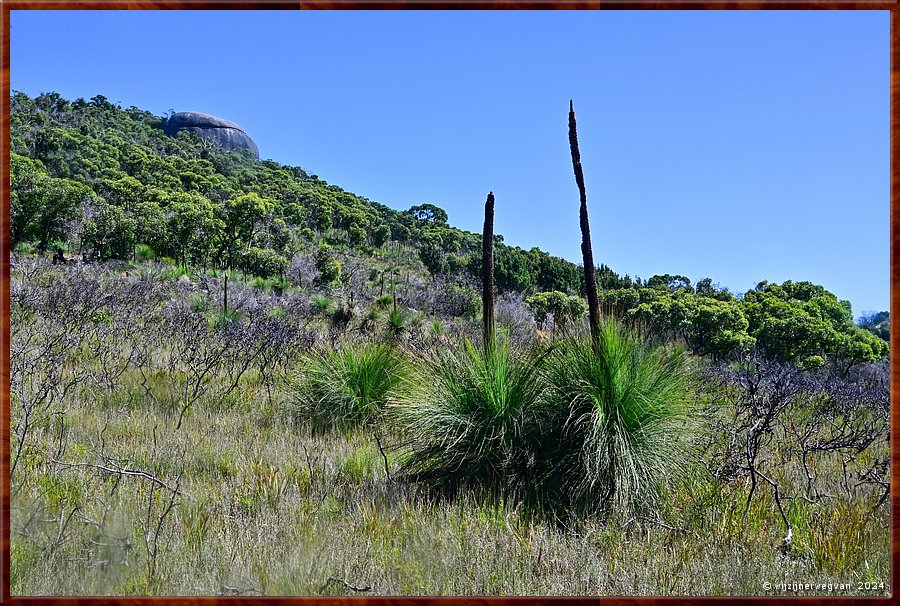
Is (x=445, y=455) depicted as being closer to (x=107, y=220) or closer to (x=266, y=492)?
(x=266, y=492)

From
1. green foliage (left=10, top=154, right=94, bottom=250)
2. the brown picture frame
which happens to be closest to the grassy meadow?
the brown picture frame

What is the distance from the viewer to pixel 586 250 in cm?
483

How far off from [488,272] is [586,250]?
1.01m

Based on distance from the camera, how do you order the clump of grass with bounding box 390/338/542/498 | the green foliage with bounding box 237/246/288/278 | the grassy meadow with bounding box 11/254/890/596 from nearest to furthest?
1. the grassy meadow with bounding box 11/254/890/596
2. the clump of grass with bounding box 390/338/542/498
3. the green foliage with bounding box 237/246/288/278

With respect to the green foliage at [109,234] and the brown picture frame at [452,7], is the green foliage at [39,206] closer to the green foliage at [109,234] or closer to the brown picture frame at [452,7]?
the green foliage at [109,234]

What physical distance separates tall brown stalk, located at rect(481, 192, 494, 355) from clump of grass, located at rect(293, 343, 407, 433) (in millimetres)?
1673

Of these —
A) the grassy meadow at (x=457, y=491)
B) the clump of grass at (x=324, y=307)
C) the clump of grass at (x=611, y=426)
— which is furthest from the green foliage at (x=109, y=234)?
the clump of grass at (x=611, y=426)

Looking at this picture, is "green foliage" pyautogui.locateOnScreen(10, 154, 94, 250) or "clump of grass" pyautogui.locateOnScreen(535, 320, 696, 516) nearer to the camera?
"clump of grass" pyautogui.locateOnScreen(535, 320, 696, 516)

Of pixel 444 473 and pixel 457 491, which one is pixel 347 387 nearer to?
pixel 444 473

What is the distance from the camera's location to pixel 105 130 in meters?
44.2

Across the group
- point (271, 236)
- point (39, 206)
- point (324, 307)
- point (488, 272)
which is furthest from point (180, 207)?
point (488, 272)

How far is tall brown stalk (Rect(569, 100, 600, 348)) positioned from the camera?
14.9 feet

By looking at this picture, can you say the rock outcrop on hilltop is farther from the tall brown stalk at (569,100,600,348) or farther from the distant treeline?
the tall brown stalk at (569,100,600,348)

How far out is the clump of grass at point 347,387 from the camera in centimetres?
670
